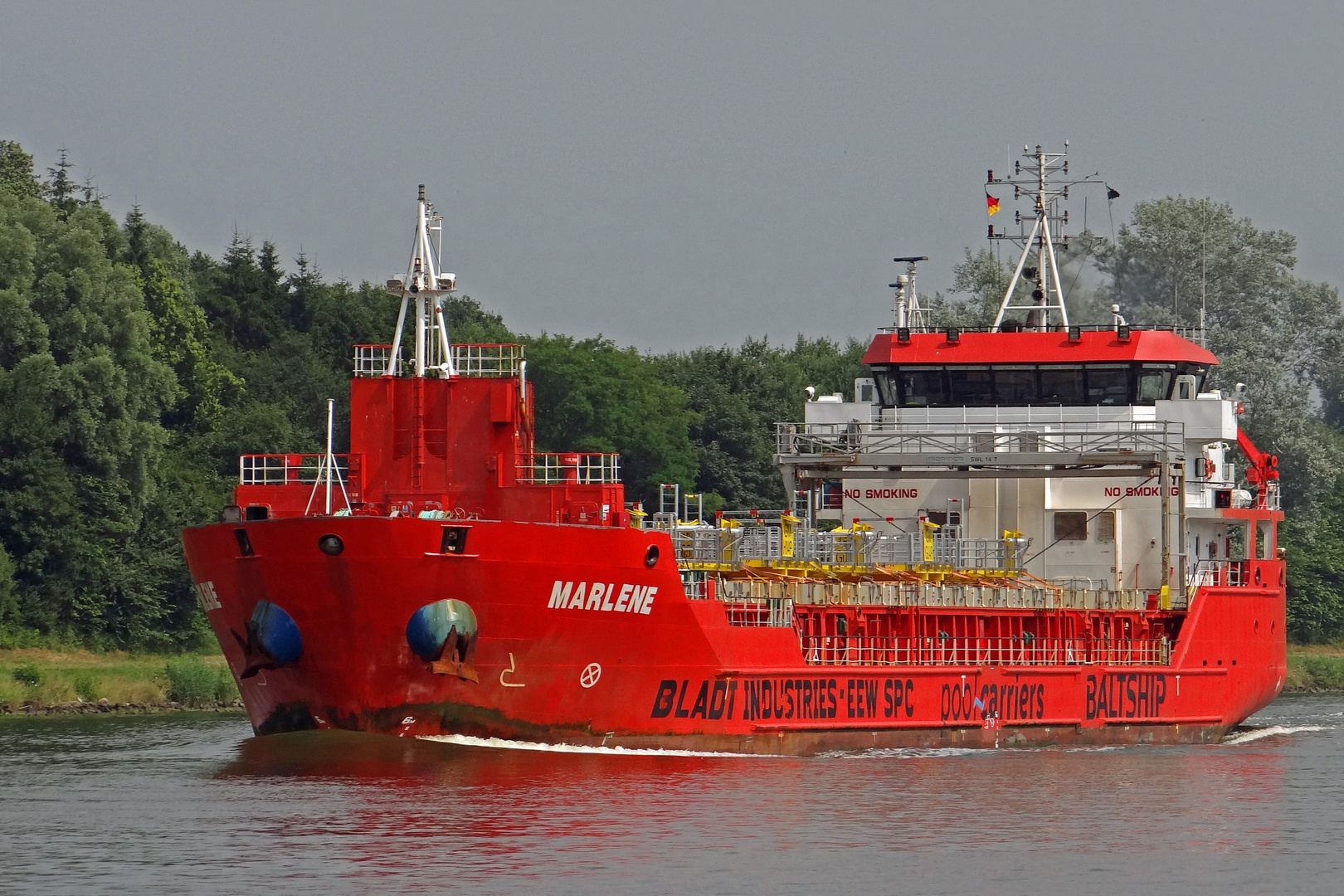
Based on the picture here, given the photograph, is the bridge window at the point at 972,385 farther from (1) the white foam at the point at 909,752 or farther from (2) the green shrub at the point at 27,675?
(2) the green shrub at the point at 27,675

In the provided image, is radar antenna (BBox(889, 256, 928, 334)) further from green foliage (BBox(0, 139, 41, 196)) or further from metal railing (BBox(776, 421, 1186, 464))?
green foliage (BBox(0, 139, 41, 196))

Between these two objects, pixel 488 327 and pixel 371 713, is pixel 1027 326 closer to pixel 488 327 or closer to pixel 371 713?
pixel 371 713

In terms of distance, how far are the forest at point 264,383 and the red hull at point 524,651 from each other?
887 inches

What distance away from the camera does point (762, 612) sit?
40.8 m

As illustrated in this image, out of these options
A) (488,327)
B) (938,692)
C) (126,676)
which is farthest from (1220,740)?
(488,327)

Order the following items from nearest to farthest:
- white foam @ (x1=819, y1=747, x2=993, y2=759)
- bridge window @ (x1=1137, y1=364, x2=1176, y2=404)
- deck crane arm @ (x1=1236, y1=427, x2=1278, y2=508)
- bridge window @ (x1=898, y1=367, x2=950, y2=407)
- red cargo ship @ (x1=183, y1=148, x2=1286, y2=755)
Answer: red cargo ship @ (x1=183, y1=148, x2=1286, y2=755) < white foam @ (x1=819, y1=747, x2=993, y2=759) < bridge window @ (x1=1137, y1=364, x2=1176, y2=404) < bridge window @ (x1=898, y1=367, x2=950, y2=407) < deck crane arm @ (x1=1236, y1=427, x2=1278, y2=508)

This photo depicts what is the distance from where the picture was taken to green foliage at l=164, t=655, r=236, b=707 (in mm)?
58344

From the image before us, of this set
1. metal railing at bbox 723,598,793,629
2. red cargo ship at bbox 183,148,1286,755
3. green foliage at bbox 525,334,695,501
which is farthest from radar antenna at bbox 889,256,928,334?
green foliage at bbox 525,334,695,501

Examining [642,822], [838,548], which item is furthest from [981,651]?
[642,822]

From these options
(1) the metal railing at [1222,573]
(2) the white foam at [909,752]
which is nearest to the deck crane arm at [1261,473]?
(1) the metal railing at [1222,573]

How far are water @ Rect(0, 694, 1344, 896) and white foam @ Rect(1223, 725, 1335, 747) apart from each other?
705 cm

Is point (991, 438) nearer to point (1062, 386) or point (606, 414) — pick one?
point (1062, 386)

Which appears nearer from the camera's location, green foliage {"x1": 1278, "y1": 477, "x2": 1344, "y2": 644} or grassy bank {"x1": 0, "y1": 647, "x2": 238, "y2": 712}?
grassy bank {"x1": 0, "y1": 647, "x2": 238, "y2": 712}

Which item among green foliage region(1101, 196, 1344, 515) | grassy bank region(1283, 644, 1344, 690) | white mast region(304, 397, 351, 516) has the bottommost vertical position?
grassy bank region(1283, 644, 1344, 690)
